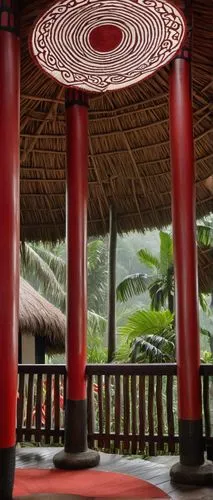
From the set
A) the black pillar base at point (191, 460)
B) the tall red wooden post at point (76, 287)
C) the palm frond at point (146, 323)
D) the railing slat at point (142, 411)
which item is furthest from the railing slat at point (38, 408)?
the palm frond at point (146, 323)

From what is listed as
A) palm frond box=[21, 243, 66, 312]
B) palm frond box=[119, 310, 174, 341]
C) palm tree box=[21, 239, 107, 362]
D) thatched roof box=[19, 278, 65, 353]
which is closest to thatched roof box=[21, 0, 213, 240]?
thatched roof box=[19, 278, 65, 353]

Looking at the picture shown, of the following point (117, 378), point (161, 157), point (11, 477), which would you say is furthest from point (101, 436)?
point (161, 157)

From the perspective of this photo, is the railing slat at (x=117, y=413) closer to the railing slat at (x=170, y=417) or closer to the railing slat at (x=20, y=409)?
the railing slat at (x=170, y=417)

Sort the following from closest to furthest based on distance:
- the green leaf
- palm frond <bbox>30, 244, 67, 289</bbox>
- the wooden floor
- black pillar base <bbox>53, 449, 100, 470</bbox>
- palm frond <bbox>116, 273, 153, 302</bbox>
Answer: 1. the wooden floor
2. black pillar base <bbox>53, 449, 100, 470</bbox>
3. the green leaf
4. palm frond <bbox>116, 273, 153, 302</bbox>
5. palm frond <bbox>30, 244, 67, 289</bbox>

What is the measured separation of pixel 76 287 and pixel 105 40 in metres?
2.17

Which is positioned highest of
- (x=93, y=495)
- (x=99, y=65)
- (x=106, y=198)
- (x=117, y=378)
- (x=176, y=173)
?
→ (x=99, y=65)

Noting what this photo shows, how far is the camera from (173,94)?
189 inches

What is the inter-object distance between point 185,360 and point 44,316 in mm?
4964

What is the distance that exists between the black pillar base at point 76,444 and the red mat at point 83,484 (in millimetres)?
107

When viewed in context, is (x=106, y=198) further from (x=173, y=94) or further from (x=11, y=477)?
(x=11, y=477)

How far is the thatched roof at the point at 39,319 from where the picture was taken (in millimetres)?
8789

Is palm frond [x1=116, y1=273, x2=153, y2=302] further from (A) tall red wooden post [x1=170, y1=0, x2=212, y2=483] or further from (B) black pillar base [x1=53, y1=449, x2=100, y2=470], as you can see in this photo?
(A) tall red wooden post [x1=170, y1=0, x2=212, y2=483]

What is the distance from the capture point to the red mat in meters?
3.94

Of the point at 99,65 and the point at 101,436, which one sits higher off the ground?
the point at 99,65
